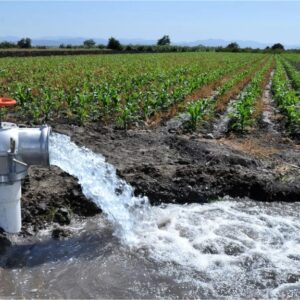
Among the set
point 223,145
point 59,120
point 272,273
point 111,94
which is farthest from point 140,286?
point 111,94

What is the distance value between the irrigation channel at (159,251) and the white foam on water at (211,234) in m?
0.01

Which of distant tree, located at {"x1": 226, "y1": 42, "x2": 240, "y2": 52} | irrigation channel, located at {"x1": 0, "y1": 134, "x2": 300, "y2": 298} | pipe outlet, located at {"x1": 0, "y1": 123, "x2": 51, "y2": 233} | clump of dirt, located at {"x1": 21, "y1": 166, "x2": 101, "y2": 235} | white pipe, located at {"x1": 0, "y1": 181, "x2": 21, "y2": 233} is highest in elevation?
distant tree, located at {"x1": 226, "y1": 42, "x2": 240, "y2": 52}

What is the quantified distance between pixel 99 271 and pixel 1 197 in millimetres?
1222

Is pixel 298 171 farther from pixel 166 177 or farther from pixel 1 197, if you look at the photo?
pixel 1 197

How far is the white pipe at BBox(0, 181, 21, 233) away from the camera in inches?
181

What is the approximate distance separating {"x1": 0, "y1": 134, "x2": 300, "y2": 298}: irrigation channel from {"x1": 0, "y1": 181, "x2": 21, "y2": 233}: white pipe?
32 centimetres

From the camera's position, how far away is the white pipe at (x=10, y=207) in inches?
181

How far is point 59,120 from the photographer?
34.6ft

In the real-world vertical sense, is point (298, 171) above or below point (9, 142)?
below

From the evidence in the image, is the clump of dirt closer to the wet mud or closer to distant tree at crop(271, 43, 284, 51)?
the wet mud

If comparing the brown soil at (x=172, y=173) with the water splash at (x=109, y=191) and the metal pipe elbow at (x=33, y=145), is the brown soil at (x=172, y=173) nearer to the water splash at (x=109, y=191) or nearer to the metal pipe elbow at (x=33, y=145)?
the water splash at (x=109, y=191)

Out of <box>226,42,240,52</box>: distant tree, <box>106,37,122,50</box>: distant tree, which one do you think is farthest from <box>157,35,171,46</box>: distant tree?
<box>106,37,122,50</box>: distant tree

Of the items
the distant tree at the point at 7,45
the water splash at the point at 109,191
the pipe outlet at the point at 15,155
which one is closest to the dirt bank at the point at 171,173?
the water splash at the point at 109,191

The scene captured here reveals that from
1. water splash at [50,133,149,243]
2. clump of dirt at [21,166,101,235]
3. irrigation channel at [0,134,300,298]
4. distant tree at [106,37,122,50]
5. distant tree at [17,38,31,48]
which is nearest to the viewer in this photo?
irrigation channel at [0,134,300,298]
